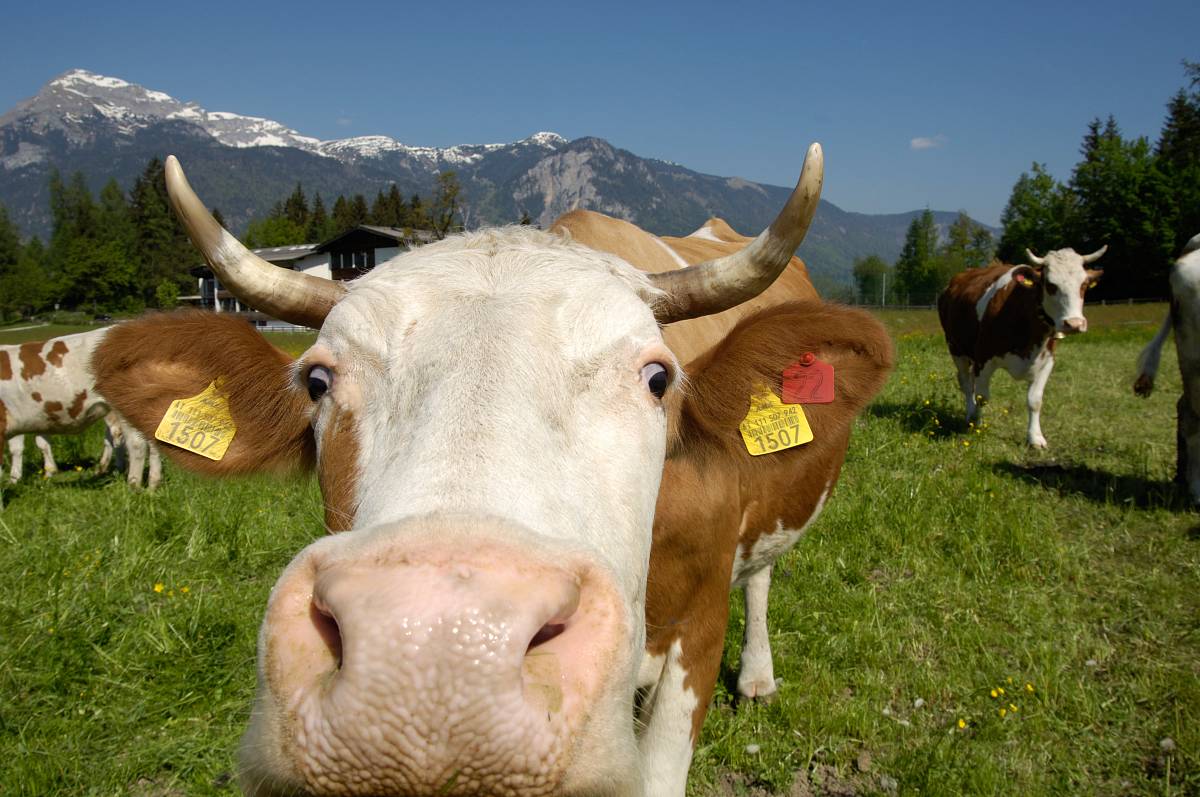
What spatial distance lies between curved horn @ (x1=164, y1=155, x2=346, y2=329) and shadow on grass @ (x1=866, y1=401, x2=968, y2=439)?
28.5 ft

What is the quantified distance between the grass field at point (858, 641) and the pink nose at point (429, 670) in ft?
8.62

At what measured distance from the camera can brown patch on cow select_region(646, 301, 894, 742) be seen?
263cm

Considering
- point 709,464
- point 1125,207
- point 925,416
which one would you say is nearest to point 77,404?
point 709,464

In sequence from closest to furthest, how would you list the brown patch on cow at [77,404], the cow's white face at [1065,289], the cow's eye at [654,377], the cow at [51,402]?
the cow's eye at [654,377] → the cow's white face at [1065,289] → the cow at [51,402] → the brown patch on cow at [77,404]

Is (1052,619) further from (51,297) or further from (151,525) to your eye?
(51,297)

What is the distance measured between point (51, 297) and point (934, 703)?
368ft

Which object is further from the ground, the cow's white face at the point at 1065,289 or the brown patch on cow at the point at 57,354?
the cow's white face at the point at 1065,289

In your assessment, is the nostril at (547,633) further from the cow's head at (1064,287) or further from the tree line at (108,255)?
the tree line at (108,255)

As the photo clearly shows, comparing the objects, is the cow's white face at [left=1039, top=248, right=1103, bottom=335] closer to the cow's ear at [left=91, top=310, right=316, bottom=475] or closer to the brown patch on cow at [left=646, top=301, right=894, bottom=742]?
the brown patch on cow at [left=646, top=301, right=894, bottom=742]

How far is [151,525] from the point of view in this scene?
6.22 meters

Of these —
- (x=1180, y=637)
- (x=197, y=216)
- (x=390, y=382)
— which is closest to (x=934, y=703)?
(x=1180, y=637)

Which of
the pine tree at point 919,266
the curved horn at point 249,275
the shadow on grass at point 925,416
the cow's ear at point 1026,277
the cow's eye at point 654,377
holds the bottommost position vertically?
the shadow on grass at point 925,416

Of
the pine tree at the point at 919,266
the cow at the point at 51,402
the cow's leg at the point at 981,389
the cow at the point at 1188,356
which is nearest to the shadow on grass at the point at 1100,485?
the cow at the point at 1188,356

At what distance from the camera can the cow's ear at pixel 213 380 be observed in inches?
103
